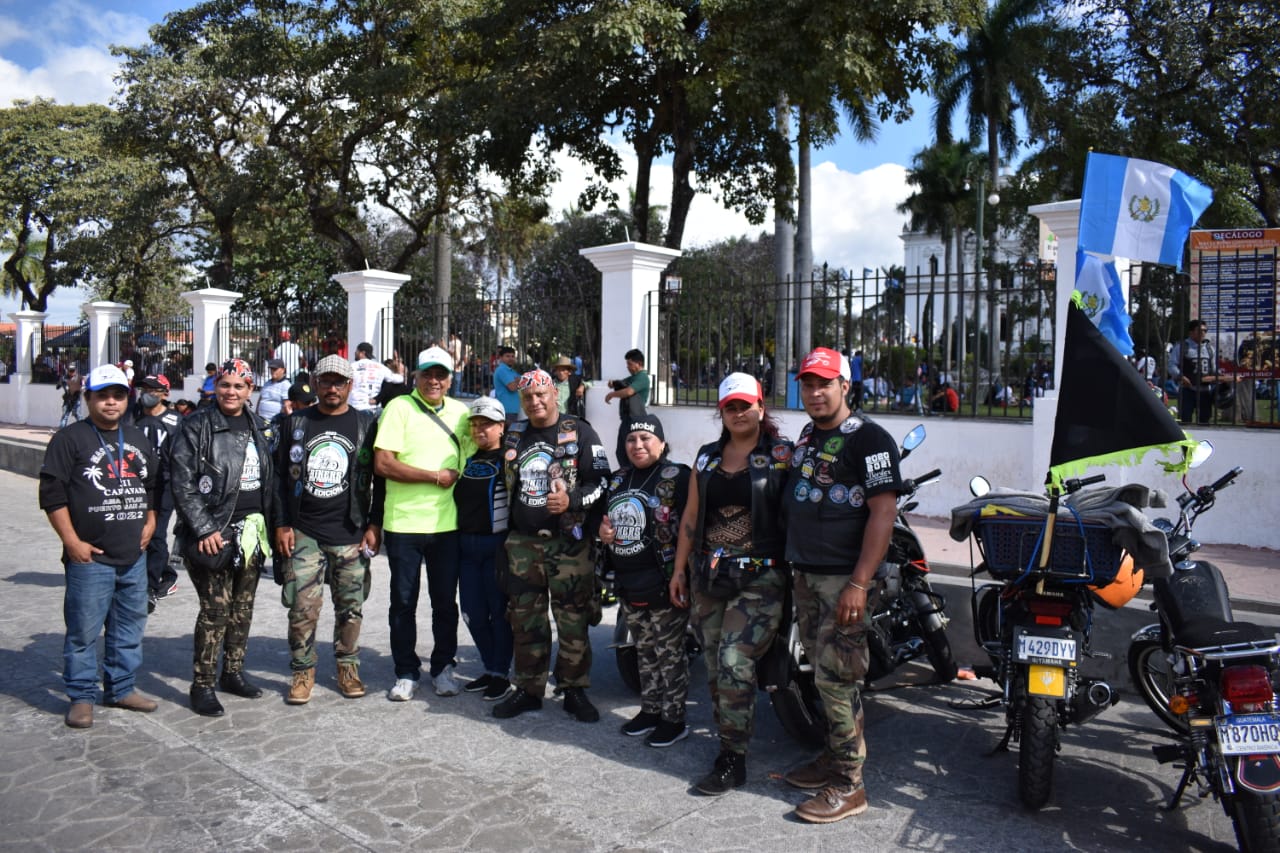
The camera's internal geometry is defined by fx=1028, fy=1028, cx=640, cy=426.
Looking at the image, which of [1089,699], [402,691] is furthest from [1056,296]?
[402,691]

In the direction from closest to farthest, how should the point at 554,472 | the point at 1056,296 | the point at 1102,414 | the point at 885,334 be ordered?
the point at 1102,414
the point at 554,472
the point at 1056,296
the point at 885,334

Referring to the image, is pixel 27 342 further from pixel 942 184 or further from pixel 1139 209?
pixel 942 184

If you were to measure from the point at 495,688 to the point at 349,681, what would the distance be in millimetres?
742

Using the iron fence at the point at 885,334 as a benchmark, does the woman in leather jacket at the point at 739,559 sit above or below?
below

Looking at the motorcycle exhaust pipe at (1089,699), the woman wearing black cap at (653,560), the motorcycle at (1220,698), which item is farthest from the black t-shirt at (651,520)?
the motorcycle at (1220,698)

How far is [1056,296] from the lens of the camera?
9172 millimetres

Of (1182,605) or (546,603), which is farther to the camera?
(546,603)

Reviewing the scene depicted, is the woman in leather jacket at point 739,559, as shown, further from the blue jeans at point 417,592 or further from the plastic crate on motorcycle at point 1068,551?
the blue jeans at point 417,592

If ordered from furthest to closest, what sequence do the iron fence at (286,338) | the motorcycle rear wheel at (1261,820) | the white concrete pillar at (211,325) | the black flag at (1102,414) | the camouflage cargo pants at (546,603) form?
the white concrete pillar at (211,325), the iron fence at (286,338), the camouflage cargo pants at (546,603), the black flag at (1102,414), the motorcycle rear wheel at (1261,820)

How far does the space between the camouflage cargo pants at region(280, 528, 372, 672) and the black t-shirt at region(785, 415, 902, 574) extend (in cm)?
235

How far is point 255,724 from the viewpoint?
→ 15.9 ft

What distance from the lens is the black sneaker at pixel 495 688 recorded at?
5.26m

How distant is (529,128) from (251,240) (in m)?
13.7

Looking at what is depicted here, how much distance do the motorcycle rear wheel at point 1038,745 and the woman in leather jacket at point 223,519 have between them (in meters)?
3.63
